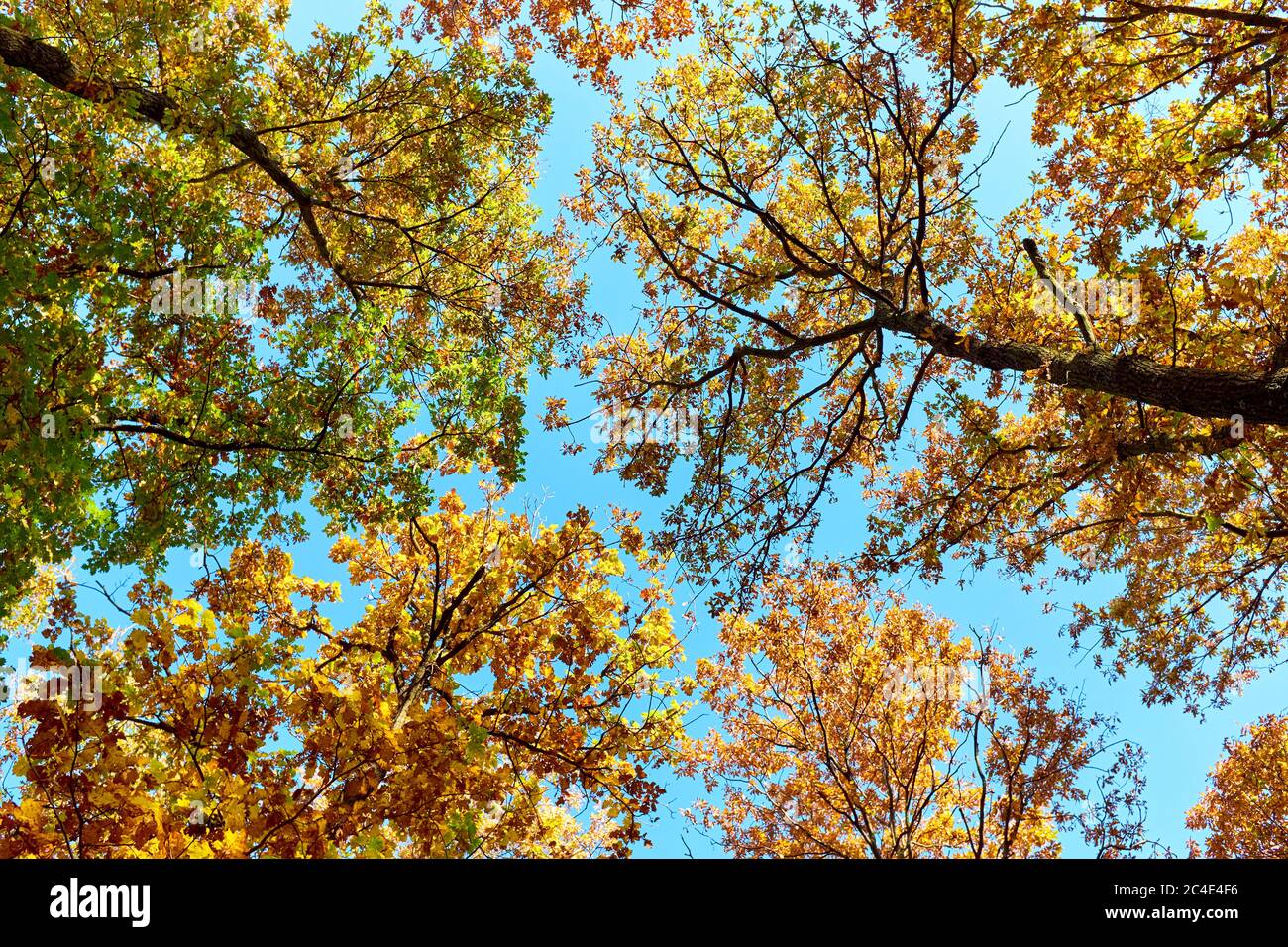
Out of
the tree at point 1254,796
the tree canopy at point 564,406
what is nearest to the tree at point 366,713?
the tree canopy at point 564,406

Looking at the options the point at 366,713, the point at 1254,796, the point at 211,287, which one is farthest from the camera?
the point at 1254,796

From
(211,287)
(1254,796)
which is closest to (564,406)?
(211,287)

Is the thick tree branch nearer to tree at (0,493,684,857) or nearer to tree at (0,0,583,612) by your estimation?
tree at (0,0,583,612)

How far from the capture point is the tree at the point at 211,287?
552 cm

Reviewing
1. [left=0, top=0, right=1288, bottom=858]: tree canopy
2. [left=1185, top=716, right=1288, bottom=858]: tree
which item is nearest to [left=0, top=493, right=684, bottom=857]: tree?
[left=0, top=0, right=1288, bottom=858]: tree canopy

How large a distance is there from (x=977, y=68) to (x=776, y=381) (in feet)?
14.5

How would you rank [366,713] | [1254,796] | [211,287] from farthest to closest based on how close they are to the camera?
[1254,796]
[211,287]
[366,713]

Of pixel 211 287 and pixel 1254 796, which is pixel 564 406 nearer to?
pixel 211 287

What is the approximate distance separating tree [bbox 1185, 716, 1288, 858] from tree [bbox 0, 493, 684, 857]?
30.3ft

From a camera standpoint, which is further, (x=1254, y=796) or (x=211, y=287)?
(x=1254, y=796)

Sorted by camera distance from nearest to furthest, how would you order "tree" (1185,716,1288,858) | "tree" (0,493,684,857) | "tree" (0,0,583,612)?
"tree" (0,493,684,857) → "tree" (0,0,583,612) → "tree" (1185,716,1288,858)

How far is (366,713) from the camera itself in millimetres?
4930

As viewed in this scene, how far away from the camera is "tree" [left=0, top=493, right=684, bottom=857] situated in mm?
3939

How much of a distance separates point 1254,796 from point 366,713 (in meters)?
12.9
